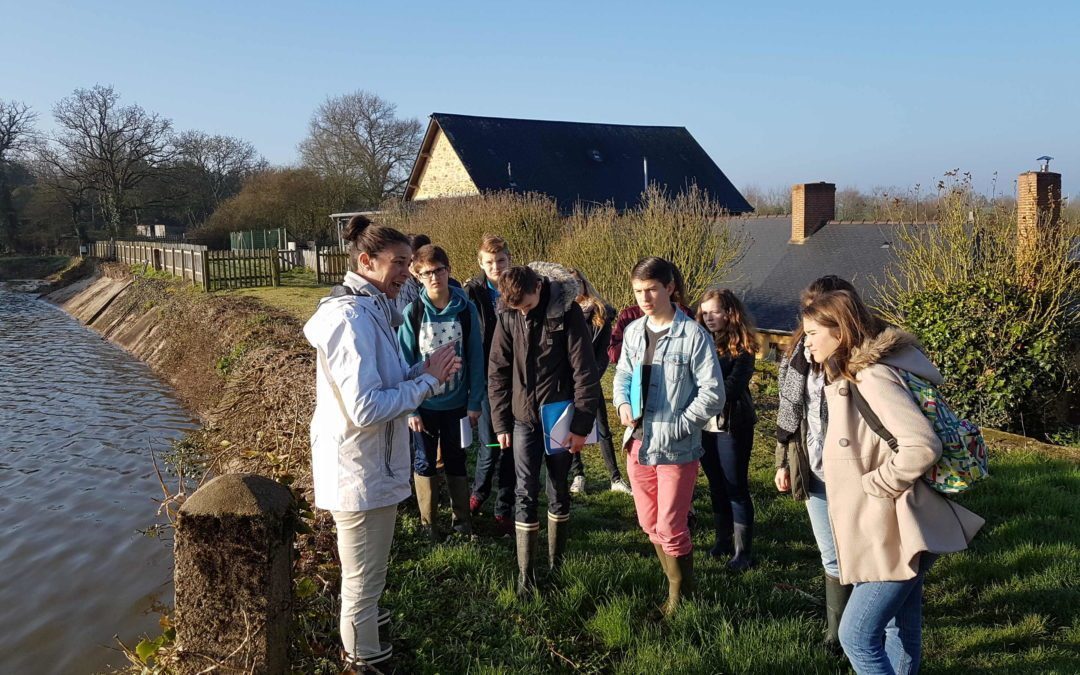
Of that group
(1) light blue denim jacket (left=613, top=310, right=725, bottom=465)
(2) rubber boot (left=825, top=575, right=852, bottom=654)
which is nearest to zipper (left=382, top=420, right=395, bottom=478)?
(1) light blue denim jacket (left=613, top=310, right=725, bottom=465)

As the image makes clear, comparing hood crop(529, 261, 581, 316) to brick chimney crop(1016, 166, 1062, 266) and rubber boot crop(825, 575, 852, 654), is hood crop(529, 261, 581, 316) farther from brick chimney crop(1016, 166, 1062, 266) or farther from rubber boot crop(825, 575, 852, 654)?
brick chimney crop(1016, 166, 1062, 266)

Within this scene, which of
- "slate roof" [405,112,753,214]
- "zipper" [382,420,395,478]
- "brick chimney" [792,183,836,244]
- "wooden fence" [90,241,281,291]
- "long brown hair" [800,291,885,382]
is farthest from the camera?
"slate roof" [405,112,753,214]

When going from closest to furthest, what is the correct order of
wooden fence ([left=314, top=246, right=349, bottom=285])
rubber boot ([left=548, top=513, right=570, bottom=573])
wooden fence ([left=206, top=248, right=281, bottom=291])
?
rubber boot ([left=548, top=513, right=570, bottom=573]), wooden fence ([left=206, top=248, right=281, bottom=291]), wooden fence ([left=314, top=246, right=349, bottom=285])

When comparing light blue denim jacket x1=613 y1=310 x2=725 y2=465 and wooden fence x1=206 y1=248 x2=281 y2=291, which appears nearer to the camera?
light blue denim jacket x1=613 y1=310 x2=725 y2=465

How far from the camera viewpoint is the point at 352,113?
49438mm

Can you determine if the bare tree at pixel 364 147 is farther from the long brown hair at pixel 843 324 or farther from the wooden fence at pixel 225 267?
the long brown hair at pixel 843 324

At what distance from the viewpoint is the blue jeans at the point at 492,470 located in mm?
5254

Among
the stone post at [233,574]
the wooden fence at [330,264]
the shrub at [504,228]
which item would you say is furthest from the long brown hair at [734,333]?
the wooden fence at [330,264]

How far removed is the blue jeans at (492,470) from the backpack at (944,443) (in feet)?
8.78

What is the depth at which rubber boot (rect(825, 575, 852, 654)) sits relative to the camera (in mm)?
3684

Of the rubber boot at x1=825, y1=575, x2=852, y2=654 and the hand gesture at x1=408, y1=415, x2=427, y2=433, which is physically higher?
the hand gesture at x1=408, y1=415, x2=427, y2=433


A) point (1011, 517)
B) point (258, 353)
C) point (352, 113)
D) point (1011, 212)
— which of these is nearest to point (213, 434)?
point (258, 353)

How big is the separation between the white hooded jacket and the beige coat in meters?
1.70

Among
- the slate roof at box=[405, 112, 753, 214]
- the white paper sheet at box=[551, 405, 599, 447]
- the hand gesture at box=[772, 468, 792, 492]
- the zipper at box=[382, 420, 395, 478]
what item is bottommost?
the hand gesture at box=[772, 468, 792, 492]
